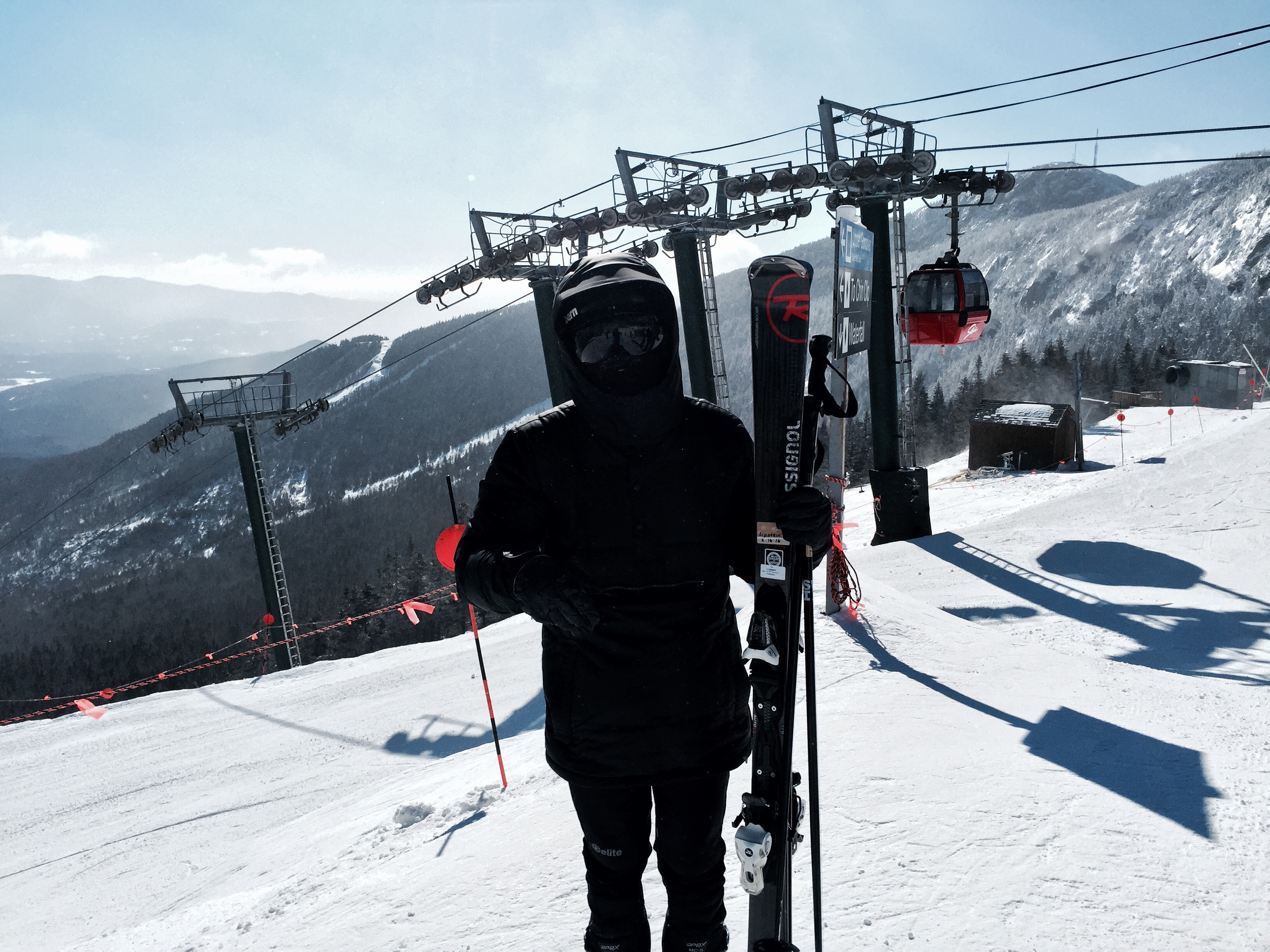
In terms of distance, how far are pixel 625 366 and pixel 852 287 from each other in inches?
142

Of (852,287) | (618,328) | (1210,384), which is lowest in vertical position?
(1210,384)

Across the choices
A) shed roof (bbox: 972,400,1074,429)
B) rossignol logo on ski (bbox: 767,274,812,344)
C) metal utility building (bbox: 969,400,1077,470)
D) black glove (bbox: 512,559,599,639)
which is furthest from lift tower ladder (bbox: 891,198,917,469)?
black glove (bbox: 512,559,599,639)

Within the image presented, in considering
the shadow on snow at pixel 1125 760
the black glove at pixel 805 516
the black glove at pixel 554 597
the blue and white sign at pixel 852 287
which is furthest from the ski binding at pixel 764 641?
the blue and white sign at pixel 852 287

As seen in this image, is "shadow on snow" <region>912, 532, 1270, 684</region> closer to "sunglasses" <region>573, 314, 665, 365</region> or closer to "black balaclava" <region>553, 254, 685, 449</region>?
"black balaclava" <region>553, 254, 685, 449</region>

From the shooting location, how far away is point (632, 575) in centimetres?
192

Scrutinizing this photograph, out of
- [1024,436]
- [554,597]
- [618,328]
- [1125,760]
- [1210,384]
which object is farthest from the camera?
[1210,384]

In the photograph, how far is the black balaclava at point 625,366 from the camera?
1.89 m

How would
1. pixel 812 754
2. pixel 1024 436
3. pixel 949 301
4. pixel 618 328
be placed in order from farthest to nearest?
1. pixel 1024 436
2. pixel 949 301
3. pixel 812 754
4. pixel 618 328

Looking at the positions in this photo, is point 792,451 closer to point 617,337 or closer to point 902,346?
point 617,337

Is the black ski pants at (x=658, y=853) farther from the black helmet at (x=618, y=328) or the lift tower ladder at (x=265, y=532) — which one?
the lift tower ladder at (x=265, y=532)

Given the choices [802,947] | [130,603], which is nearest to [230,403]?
[802,947]

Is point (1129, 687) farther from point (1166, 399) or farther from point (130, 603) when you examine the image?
point (130, 603)

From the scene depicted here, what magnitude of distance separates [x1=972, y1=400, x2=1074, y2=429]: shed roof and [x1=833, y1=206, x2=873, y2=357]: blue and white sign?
61.1 ft

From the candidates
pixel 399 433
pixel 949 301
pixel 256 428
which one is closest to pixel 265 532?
pixel 256 428
